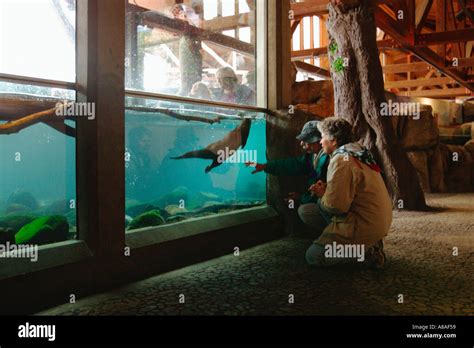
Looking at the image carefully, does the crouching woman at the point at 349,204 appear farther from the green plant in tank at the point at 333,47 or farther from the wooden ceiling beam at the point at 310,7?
the wooden ceiling beam at the point at 310,7

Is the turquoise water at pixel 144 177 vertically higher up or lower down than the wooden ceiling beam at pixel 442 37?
lower down

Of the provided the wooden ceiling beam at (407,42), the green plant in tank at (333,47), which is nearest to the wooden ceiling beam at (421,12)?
the wooden ceiling beam at (407,42)

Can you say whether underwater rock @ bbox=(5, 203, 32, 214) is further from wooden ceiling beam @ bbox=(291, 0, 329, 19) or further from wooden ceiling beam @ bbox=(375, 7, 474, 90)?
wooden ceiling beam @ bbox=(375, 7, 474, 90)

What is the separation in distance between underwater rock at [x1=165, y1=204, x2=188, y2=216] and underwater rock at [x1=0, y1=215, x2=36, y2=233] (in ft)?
5.15

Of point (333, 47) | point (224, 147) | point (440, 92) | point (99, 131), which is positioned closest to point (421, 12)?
point (333, 47)

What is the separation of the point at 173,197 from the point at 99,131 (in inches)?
69.2

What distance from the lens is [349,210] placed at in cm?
414

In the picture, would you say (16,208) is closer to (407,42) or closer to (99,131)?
(99,131)

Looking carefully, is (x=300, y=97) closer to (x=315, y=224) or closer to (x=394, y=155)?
(x=394, y=155)

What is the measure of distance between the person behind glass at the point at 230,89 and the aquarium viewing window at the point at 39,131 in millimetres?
2175

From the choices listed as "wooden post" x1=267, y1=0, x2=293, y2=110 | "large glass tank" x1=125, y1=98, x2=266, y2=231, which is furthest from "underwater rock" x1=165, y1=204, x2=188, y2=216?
"wooden post" x1=267, y1=0, x2=293, y2=110

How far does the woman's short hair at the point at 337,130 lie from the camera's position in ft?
14.0

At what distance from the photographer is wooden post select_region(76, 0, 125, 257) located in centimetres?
363

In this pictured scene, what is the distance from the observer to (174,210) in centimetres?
491
